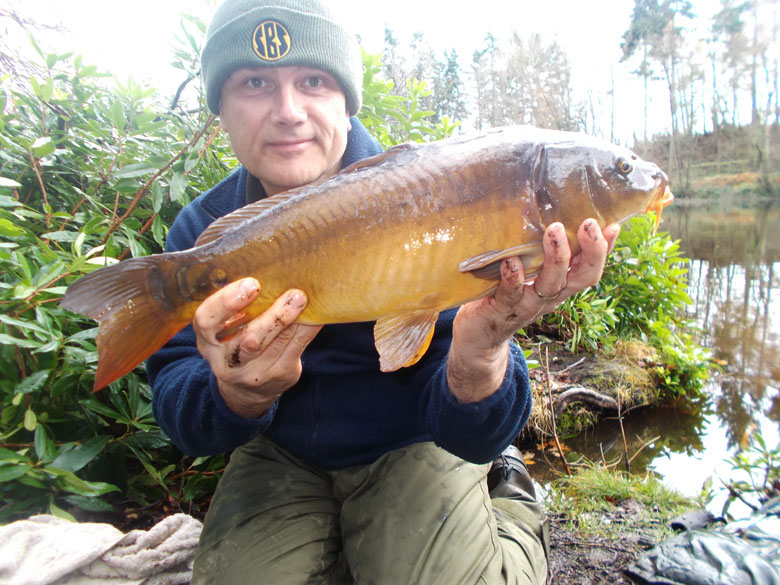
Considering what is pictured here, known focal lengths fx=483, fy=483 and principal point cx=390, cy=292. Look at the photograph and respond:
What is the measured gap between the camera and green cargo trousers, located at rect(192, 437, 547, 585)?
1.74m

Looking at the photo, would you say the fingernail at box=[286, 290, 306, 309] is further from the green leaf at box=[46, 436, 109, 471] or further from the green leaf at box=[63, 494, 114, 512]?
the green leaf at box=[63, 494, 114, 512]

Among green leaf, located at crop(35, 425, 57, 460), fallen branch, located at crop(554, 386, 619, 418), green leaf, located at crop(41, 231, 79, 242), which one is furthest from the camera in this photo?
fallen branch, located at crop(554, 386, 619, 418)

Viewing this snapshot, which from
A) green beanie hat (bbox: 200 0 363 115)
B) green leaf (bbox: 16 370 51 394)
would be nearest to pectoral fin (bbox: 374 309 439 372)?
green beanie hat (bbox: 200 0 363 115)

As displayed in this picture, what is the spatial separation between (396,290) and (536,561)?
141 centimetres

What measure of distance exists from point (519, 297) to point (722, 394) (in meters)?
5.30

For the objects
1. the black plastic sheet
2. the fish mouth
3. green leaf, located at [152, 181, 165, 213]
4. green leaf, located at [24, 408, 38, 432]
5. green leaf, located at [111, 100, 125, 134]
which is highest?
green leaf, located at [111, 100, 125, 134]

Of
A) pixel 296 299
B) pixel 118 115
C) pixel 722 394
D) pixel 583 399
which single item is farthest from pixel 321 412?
pixel 722 394

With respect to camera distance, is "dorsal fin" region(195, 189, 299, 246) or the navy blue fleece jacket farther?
the navy blue fleece jacket

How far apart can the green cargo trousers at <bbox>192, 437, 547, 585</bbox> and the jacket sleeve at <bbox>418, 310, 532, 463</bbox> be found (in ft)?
0.76

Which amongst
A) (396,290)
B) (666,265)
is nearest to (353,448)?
(396,290)

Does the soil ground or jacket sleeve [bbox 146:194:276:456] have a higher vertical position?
jacket sleeve [bbox 146:194:276:456]

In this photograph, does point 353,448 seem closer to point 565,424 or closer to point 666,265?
point 565,424

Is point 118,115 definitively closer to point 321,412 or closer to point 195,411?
point 195,411

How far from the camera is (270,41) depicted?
192cm
